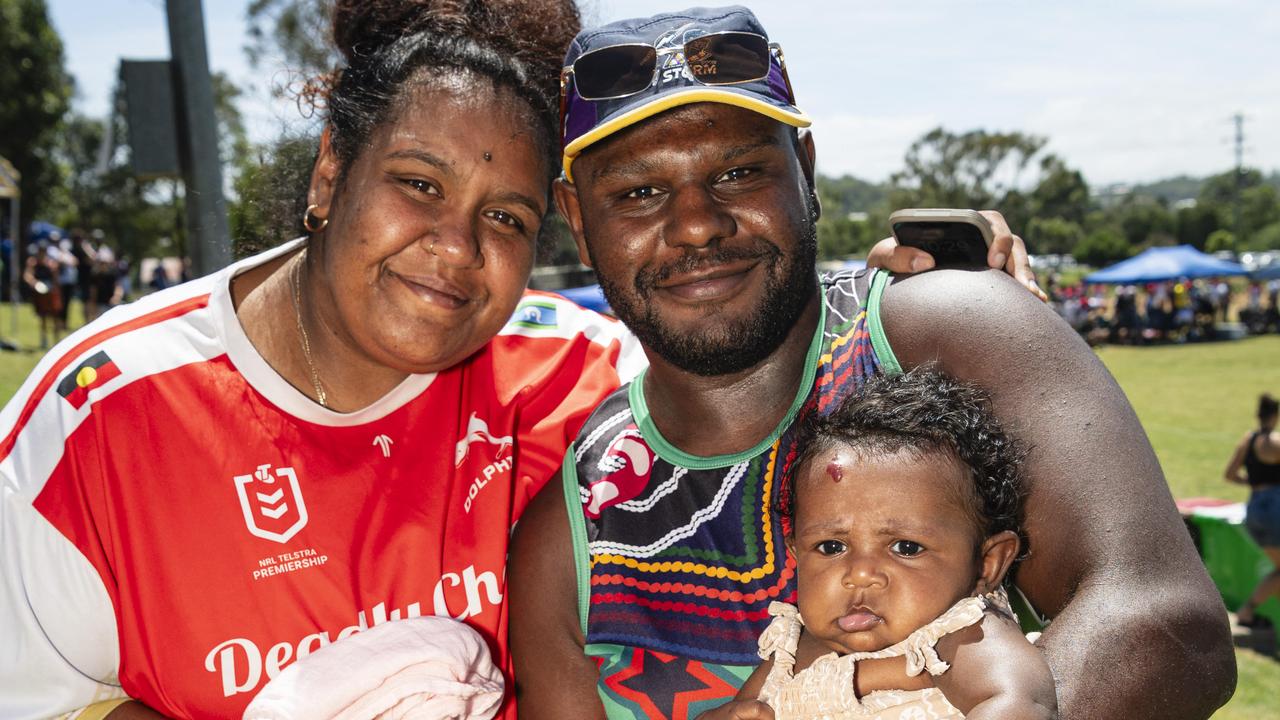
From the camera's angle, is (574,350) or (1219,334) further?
(1219,334)

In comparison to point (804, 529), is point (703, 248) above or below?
above

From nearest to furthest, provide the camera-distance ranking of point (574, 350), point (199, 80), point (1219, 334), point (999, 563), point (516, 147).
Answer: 1. point (999, 563)
2. point (516, 147)
3. point (574, 350)
4. point (199, 80)
5. point (1219, 334)

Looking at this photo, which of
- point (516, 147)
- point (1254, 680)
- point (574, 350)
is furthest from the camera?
point (1254, 680)

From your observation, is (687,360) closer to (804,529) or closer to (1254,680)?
(804,529)

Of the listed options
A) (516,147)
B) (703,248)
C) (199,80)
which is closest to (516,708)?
(703,248)

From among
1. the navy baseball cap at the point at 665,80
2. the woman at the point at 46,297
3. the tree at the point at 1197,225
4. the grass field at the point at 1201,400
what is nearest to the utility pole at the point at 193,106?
the navy baseball cap at the point at 665,80

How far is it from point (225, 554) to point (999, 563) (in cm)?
170

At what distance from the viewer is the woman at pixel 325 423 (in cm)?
222

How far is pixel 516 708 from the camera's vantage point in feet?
8.41

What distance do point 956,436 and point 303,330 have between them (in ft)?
5.48

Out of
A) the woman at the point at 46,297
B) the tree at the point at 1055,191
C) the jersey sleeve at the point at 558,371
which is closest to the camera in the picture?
the jersey sleeve at the point at 558,371

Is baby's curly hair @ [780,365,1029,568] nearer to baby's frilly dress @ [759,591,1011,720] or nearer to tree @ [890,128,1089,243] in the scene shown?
baby's frilly dress @ [759,591,1011,720]

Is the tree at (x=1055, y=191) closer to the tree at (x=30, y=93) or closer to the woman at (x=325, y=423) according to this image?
the tree at (x=30, y=93)

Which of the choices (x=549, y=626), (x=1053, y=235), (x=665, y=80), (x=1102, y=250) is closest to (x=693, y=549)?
(x=549, y=626)
